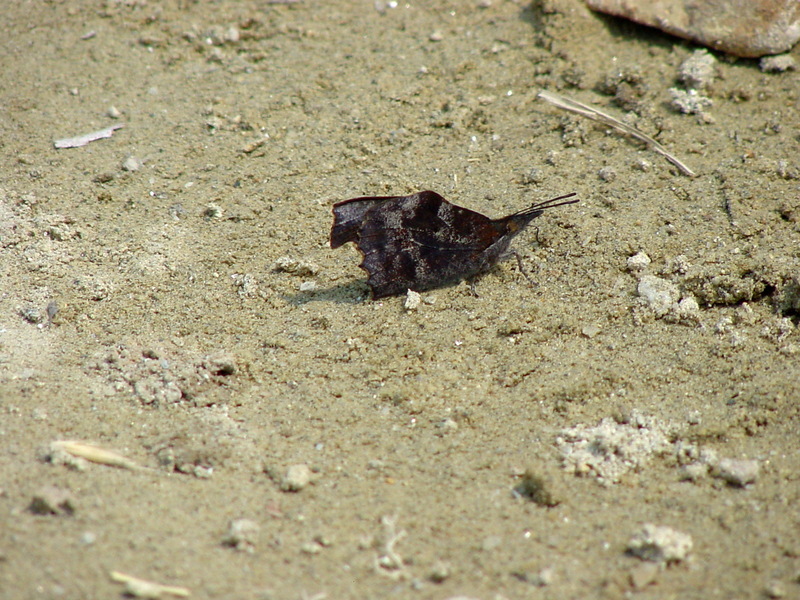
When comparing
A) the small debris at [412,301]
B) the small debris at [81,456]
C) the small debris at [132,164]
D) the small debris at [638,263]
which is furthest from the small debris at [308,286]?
the small debris at [638,263]

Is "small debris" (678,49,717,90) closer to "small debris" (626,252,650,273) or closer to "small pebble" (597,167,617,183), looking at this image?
"small pebble" (597,167,617,183)

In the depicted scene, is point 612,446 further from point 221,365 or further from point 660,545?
point 221,365

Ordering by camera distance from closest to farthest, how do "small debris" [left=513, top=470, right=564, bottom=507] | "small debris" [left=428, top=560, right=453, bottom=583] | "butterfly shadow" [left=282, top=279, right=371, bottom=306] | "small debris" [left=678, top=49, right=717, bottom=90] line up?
"small debris" [left=428, top=560, right=453, bottom=583], "small debris" [left=513, top=470, right=564, bottom=507], "butterfly shadow" [left=282, top=279, right=371, bottom=306], "small debris" [left=678, top=49, right=717, bottom=90]

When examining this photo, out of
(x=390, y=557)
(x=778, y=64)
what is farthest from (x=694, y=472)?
(x=778, y=64)

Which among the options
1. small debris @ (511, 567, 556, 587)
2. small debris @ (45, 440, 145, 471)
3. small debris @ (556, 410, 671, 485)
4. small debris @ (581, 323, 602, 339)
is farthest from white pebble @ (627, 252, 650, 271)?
small debris @ (45, 440, 145, 471)

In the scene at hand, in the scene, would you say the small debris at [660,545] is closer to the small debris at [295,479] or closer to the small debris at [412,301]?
the small debris at [295,479]
